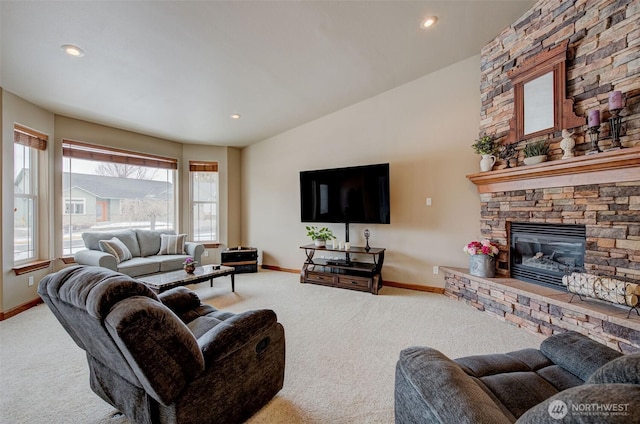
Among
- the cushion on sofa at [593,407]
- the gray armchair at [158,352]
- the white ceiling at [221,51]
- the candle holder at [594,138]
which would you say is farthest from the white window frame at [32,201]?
the candle holder at [594,138]

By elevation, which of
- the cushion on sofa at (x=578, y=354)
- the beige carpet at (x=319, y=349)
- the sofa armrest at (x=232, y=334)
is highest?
Answer: the sofa armrest at (x=232, y=334)

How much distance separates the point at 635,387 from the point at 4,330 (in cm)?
461

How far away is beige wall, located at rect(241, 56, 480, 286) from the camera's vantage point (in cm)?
380

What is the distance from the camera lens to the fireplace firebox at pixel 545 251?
275cm

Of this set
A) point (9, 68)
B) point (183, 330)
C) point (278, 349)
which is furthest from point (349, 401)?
point (9, 68)

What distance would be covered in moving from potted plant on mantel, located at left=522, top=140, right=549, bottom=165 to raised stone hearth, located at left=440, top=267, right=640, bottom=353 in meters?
1.34

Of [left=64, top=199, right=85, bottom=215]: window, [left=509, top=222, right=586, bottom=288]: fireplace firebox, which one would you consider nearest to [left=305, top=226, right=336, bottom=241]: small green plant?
[left=509, top=222, right=586, bottom=288]: fireplace firebox

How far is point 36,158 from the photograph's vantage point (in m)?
3.84

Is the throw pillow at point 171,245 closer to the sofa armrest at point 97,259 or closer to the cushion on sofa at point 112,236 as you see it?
the cushion on sofa at point 112,236

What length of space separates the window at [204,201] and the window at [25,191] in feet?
7.61

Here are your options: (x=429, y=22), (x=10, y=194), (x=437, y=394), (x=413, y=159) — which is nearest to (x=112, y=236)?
(x=10, y=194)

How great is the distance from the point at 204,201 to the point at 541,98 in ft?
18.8

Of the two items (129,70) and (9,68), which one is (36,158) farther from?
(129,70)

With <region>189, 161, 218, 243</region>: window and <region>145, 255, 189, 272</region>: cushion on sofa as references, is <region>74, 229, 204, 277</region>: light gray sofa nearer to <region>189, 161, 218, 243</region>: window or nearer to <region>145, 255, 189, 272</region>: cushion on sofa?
<region>145, 255, 189, 272</region>: cushion on sofa
